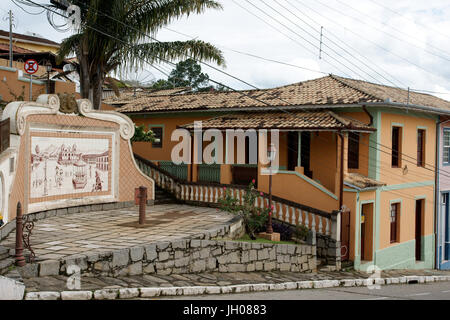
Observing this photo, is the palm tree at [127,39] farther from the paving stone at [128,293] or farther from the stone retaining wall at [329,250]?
the paving stone at [128,293]

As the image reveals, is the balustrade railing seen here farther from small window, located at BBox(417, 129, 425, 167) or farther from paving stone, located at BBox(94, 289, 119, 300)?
paving stone, located at BBox(94, 289, 119, 300)

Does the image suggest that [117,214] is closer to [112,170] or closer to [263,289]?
[112,170]

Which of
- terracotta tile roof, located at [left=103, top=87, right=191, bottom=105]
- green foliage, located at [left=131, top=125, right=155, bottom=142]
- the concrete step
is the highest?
terracotta tile roof, located at [left=103, top=87, right=191, bottom=105]

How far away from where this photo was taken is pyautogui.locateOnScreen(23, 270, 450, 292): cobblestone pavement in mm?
7445

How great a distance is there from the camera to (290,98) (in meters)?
17.9

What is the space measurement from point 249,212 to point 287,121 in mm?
4022

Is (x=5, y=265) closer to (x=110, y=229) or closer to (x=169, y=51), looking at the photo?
(x=110, y=229)

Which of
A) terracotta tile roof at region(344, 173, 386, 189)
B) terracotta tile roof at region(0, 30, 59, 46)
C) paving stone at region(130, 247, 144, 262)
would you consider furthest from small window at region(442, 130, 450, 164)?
terracotta tile roof at region(0, 30, 59, 46)

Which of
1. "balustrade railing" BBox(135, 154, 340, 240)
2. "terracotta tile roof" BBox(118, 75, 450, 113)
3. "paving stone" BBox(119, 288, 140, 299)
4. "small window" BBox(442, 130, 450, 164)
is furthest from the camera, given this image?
"small window" BBox(442, 130, 450, 164)

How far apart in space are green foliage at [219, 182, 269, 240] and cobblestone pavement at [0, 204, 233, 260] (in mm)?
346

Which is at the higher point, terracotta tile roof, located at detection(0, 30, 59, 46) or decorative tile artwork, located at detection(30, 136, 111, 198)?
terracotta tile roof, located at detection(0, 30, 59, 46)

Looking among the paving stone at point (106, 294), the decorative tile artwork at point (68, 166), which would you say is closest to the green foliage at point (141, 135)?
the decorative tile artwork at point (68, 166)

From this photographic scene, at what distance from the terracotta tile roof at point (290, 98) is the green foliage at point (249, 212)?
3.52 m

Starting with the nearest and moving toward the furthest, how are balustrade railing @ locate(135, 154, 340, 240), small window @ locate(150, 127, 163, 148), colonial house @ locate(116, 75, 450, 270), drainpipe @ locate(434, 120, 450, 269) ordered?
balustrade railing @ locate(135, 154, 340, 240) < colonial house @ locate(116, 75, 450, 270) < drainpipe @ locate(434, 120, 450, 269) < small window @ locate(150, 127, 163, 148)
